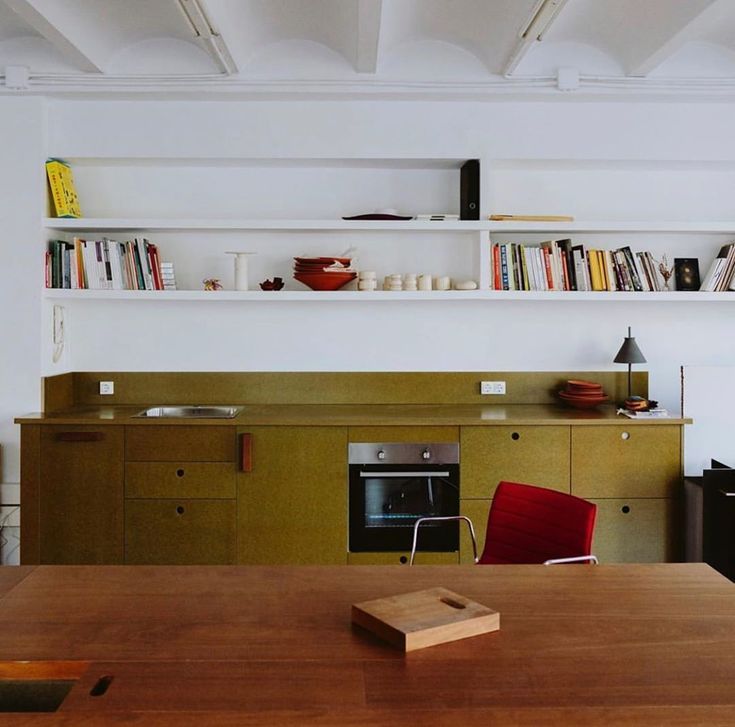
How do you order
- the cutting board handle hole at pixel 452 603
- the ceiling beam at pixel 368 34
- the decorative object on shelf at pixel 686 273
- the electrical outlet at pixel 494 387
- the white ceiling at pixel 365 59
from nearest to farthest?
the cutting board handle hole at pixel 452 603
the ceiling beam at pixel 368 34
the white ceiling at pixel 365 59
the decorative object on shelf at pixel 686 273
the electrical outlet at pixel 494 387

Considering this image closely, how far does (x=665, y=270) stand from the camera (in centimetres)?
484

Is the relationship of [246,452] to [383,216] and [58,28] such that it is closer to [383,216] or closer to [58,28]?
[383,216]

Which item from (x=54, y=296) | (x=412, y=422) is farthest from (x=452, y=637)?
(x=54, y=296)

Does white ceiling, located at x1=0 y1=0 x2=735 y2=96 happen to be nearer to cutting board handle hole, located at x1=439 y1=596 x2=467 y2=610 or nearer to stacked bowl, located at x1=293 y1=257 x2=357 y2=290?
stacked bowl, located at x1=293 y1=257 x2=357 y2=290

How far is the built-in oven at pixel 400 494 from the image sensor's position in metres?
4.41

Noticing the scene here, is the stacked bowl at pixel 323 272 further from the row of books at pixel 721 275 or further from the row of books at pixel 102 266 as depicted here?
the row of books at pixel 721 275

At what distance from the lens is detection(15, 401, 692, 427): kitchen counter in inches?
172

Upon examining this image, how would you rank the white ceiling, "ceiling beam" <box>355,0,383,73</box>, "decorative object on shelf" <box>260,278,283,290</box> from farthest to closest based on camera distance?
"decorative object on shelf" <box>260,278,283,290</box> → the white ceiling → "ceiling beam" <box>355,0,383,73</box>

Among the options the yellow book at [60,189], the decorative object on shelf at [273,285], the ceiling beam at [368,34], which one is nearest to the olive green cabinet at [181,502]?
the decorative object on shelf at [273,285]

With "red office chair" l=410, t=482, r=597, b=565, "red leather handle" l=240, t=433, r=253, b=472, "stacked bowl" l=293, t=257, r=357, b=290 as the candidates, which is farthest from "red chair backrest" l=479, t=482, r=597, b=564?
"stacked bowl" l=293, t=257, r=357, b=290

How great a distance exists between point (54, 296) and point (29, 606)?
2939 mm

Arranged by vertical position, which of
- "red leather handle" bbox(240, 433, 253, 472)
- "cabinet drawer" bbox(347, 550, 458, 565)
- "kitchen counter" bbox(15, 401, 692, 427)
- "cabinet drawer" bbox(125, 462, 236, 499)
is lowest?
"cabinet drawer" bbox(347, 550, 458, 565)

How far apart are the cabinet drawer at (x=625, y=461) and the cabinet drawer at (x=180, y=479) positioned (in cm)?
181

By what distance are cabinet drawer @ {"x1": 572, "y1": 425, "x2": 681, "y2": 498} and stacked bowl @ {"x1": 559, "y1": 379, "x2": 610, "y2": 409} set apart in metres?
0.36
